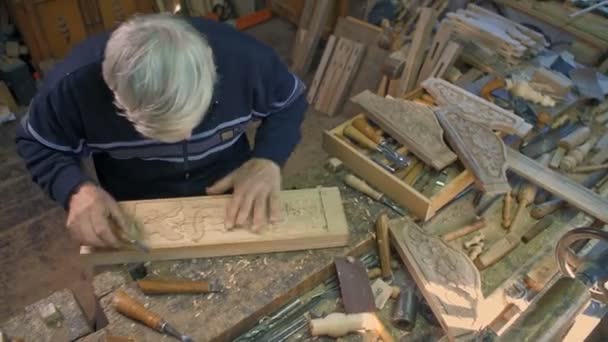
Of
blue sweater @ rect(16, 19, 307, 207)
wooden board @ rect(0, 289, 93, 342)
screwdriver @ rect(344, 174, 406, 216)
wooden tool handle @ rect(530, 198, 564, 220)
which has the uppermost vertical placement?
blue sweater @ rect(16, 19, 307, 207)

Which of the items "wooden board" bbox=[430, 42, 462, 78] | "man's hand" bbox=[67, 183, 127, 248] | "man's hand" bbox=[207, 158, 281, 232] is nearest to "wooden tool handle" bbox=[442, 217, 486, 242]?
"man's hand" bbox=[207, 158, 281, 232]

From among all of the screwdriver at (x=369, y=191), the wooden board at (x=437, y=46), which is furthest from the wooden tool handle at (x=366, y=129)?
the wooden board at (x=437, y=46)

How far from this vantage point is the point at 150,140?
1946mm

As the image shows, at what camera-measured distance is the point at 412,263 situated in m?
1.84

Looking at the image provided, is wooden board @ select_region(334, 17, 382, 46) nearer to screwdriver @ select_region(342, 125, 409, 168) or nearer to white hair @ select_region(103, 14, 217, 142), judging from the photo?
screwdriver @ select_region(342, 125, 409, 168)

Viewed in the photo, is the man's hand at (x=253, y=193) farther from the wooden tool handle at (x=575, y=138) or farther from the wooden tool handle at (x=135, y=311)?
the wooden tool handle at (x=575, y=138)

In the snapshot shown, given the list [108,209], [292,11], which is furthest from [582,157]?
[292,11]

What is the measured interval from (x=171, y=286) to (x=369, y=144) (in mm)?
1035

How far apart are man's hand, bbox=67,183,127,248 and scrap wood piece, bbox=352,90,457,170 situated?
1181 millimetres

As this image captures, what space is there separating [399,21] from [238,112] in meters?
2.85

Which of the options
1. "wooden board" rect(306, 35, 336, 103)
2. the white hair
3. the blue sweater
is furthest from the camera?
"wooden board" rect(306, 35, 336, 103)

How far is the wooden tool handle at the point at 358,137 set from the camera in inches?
87.0

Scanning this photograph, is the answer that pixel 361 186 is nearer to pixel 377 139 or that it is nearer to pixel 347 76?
pixel 377 139

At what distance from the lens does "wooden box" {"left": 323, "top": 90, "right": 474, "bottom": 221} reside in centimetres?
200
